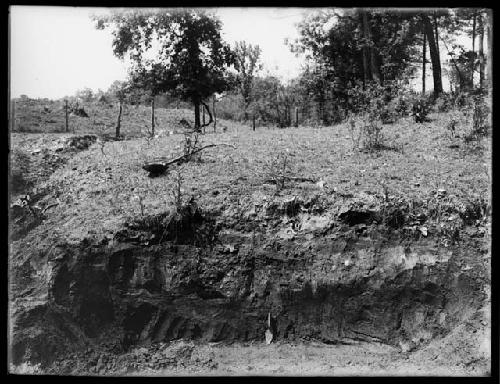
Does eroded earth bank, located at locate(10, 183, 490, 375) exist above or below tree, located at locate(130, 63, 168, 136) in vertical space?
below

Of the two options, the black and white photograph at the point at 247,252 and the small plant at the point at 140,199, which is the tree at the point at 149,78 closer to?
the black and white photograph at the point at 247,252

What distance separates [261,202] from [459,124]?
4.89 metres

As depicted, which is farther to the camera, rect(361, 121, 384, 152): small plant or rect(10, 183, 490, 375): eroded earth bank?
rect(361, 121, 384, 152): small plant

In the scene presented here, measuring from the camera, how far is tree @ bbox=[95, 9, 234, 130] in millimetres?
7051

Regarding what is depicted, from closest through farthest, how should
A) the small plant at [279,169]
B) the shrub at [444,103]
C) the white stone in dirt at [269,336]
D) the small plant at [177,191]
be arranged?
the white stone in dirt at [269,336], the small plant at [177,191], the small plant at [279,169], the shrub at [444,103]

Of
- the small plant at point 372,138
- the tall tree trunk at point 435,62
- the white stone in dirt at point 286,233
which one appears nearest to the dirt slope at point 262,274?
the white stone in dirt at point 286,233

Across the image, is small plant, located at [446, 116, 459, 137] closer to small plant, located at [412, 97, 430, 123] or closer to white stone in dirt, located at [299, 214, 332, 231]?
small plant, located at [412, 97, 430, 123]

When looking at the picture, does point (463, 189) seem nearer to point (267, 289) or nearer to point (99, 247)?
point (267, 289)

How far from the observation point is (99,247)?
22.2 feet

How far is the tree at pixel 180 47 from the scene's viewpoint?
705cm

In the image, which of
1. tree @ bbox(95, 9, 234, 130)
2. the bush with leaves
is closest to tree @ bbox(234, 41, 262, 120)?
tree @ bbox(95, 9, 234, 130)

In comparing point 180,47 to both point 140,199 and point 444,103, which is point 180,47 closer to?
point 140,199

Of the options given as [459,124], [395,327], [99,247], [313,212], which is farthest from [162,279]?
[459,124]

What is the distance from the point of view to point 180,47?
899 cm
